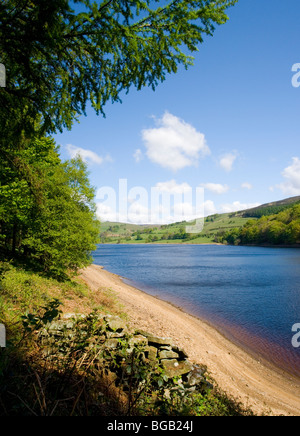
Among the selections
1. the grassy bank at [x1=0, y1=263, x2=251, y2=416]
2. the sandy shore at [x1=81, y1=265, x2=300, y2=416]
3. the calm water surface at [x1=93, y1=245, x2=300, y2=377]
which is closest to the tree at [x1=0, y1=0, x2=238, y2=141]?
the grassy bank at [x1=0, y1=263, x2=251, y2=416]

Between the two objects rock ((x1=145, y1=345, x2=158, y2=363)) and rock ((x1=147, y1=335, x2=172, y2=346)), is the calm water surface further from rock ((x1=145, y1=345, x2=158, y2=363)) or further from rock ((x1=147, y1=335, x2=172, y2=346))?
rock ((x1=145, y1=345, x2=158, y2=363))

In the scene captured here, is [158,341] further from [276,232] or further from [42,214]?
[276,232]

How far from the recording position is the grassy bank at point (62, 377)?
150 inches

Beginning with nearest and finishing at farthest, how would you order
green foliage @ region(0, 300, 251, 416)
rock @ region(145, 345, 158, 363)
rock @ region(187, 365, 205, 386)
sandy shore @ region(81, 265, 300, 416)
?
green foliage @ region(0, 300, 251, 416), rock @ region(145, 345, 158, 363), rock @ region(187, 365, 205, 386), sandy shore @ region(81, 265, 300, 416)

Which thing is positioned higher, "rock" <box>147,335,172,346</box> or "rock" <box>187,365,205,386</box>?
"rock" <box>147,335,172,346</box>

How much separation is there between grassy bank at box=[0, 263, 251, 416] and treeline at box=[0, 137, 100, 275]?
14.0 feet

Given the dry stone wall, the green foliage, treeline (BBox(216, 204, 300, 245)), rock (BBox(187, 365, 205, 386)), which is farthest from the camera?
treeline (BBox(216, 204, 300, 245))

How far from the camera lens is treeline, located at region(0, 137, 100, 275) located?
43.9ft

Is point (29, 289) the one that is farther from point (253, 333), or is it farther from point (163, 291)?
point (163, 291)

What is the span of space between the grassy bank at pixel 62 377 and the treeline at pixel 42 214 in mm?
4259

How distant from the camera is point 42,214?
1641 centimetres

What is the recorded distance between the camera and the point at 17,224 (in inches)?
695
